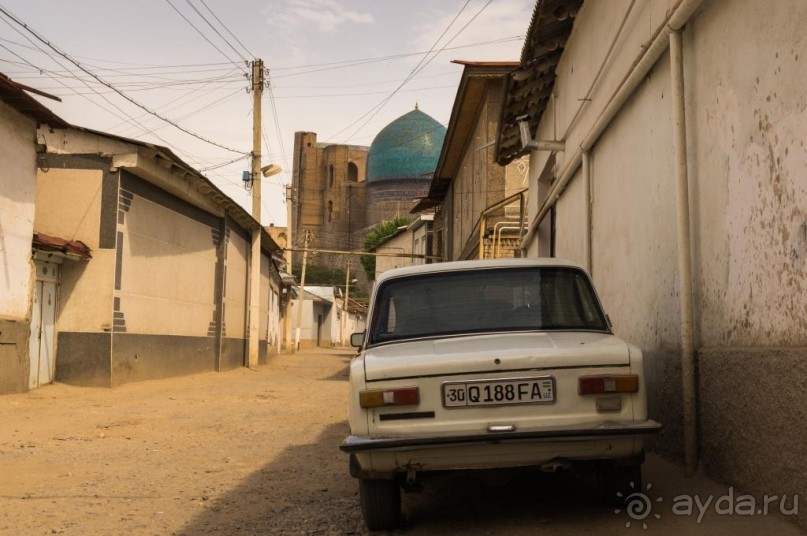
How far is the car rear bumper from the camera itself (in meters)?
4.30

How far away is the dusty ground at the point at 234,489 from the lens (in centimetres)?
481

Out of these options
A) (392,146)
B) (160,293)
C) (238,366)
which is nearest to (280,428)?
(160,293)

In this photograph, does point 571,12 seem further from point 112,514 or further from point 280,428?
point 112,514

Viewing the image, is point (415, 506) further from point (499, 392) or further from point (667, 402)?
point (667, 402)

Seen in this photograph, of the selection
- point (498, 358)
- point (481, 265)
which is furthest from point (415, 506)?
point (481, 265)

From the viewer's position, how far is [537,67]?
12.3 metres

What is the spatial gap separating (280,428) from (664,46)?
622 centimetres

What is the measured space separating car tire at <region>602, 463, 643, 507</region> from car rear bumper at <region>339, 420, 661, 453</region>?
432 mm

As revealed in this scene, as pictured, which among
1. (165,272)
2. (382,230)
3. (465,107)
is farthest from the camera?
(382,230)

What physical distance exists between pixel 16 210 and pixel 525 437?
996cm

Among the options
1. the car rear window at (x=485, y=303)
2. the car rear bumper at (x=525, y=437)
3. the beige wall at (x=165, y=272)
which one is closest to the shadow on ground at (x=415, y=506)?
the car rear bumper at (x=525, y=437)

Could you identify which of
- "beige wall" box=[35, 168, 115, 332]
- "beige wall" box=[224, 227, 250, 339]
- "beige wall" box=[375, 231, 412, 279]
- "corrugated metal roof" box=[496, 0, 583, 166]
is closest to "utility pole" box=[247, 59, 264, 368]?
"beige wall" box=[224, 227, 250, 339]

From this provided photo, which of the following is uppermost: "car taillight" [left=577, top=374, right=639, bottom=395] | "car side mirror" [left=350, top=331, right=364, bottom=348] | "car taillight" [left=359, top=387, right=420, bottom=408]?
"car side mirror" [left=350, top=331, right=364, bottom=348]

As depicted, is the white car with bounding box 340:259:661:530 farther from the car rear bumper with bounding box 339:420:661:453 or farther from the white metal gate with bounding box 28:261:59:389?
the white metal gate with bounding box 28:261:59:389
